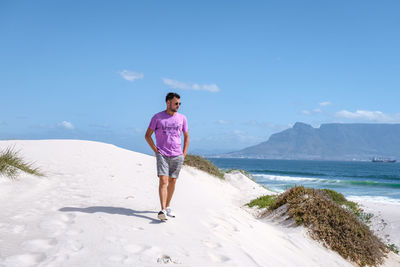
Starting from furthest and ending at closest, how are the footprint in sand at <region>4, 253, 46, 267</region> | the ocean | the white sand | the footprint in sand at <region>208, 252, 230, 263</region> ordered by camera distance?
the ocean, the footprint in sand at <region>208, 252, 230, 263</region>, the white sand, the footprint in sand at <region>4, 253, 46, 267</region>

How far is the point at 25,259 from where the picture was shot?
133 inches

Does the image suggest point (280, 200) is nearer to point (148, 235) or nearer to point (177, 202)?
point (177, 202)

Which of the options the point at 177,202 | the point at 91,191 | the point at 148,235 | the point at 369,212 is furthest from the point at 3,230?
the point at 369,212

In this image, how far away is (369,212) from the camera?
37.0ft

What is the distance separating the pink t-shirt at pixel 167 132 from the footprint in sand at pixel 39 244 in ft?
6.71

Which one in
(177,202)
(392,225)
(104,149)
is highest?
(104,149)

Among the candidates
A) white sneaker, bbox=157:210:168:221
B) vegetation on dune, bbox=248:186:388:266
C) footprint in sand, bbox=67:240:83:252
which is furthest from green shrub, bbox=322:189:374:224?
footprint in sand, bbox=67:240:83:252

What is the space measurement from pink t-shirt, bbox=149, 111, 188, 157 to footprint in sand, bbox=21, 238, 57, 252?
6.71 feet

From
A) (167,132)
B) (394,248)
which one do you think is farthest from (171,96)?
(394,248)

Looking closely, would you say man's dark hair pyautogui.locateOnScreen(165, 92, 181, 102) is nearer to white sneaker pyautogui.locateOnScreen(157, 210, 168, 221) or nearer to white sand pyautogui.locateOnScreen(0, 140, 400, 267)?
white sneaker pyautogui.locateOnScreen(157, 210, 168, 221)

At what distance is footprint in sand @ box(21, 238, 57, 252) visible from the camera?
144 inches

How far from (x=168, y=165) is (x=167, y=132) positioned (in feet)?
1.79

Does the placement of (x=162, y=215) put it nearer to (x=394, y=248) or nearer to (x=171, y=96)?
(x=171, y=96)

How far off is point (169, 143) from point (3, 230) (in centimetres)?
259
